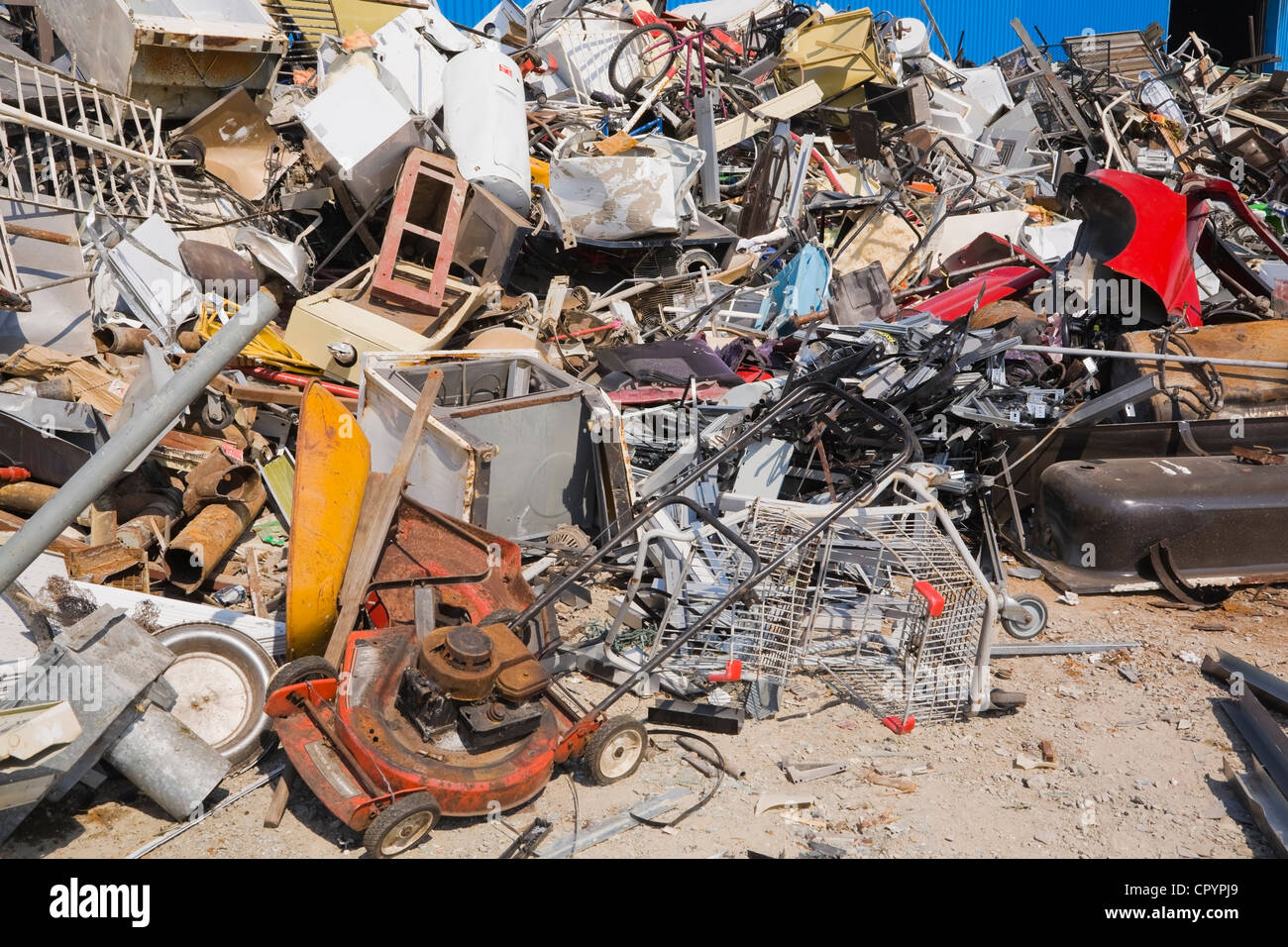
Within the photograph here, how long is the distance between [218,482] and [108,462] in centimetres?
295

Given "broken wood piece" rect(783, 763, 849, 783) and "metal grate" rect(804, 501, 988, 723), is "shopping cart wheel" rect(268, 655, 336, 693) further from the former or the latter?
"metal grate" rect(804, 501, 988, 723)

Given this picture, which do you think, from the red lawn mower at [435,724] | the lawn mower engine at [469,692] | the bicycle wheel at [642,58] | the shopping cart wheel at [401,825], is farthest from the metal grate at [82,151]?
the shopping cart wheel at [401,825]

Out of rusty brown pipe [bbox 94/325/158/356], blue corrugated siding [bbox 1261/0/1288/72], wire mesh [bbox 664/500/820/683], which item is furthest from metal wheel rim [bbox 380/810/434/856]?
blue corrugated siding [bbox 1261/0/1288/72]

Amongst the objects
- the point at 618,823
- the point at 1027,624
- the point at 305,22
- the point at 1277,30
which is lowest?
the point at 618,823

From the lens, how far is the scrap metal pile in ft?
11.5

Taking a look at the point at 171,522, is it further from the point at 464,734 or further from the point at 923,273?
the point at 923,273

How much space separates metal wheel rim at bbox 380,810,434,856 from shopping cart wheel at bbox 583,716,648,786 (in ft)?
2.15

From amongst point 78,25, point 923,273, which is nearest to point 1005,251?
point 923,273

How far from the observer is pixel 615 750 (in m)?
3.57

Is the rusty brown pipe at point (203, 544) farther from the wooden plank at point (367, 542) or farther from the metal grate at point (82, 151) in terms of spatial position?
the metal grate at point (82, 151)

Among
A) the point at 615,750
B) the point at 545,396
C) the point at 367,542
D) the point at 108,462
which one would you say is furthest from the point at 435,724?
the point at 545,396

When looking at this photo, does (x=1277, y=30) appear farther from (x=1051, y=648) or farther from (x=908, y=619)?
(x=908, y=619)

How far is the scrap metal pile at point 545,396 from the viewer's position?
138 inches

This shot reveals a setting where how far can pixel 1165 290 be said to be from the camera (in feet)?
21.9
